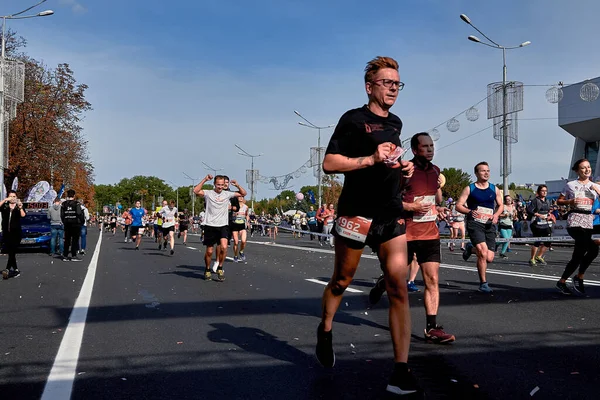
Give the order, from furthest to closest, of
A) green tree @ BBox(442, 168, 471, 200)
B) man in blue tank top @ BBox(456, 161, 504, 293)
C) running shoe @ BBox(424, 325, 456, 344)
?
green tree @ BBox(442, 168, 471, 200) < man in blue tank top @ BBox(456, 161, 504, 293) < running shoe @ BBox(424, 325, 456, 344)

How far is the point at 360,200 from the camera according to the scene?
13.5ft

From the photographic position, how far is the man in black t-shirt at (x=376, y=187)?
4.00m

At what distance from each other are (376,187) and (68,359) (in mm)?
2596

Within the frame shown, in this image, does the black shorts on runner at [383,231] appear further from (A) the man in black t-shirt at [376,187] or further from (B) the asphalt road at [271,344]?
(B) the asphalt road at [271,344]

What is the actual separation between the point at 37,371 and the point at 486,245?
18.8 feet

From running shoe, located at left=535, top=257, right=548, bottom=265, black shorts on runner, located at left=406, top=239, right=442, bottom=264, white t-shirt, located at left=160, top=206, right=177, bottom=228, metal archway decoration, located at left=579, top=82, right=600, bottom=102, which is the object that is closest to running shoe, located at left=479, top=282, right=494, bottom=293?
black shorts on runner, located at left=406, top=239, right=442, bottom=264

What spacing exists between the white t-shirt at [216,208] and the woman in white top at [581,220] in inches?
210

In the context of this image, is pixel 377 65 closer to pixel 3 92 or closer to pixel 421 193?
pixel 421 193

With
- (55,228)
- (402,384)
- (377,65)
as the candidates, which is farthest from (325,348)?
(55,228)

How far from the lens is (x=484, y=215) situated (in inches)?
334

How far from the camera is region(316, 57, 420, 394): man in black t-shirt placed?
13.1 feet

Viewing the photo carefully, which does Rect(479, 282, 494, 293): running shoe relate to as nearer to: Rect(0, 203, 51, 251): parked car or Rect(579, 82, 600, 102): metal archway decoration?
Rect(579, 82, 600, 102): metal archway decoration

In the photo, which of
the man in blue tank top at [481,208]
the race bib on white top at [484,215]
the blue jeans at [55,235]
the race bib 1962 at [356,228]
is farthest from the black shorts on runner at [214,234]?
the blue jeans at [55,235]

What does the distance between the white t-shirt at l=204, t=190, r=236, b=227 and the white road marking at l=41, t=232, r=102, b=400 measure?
3.32 meters
